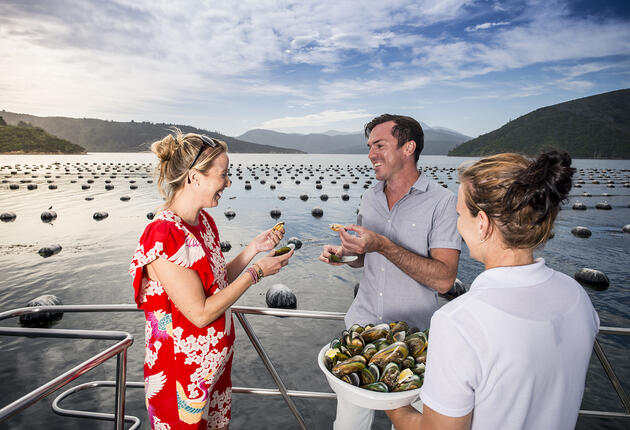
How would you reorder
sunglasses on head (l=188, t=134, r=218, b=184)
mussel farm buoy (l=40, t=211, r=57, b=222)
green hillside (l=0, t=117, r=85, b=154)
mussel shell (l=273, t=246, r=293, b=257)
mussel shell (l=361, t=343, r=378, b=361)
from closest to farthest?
1. mussel shell (l=361, t=343, r=378, b=361)
2. sunglasses on head (l=188, t=134, r=218, b=184)
3. mussel shell (l=273, t=246, r=293, b=257)
4. mussel farm buoy (l=40, t=211, r=57, b=222)
5. green hillside (l=0, t=117, r=85, b=154)

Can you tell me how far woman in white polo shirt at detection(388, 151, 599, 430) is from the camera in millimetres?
1203

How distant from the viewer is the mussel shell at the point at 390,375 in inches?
70.9

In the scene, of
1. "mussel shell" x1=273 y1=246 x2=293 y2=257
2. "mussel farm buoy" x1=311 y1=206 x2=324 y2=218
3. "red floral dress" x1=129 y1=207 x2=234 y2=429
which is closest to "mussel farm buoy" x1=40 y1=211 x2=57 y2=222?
"mussel farm buoy" x1=311 y1=206 x2=324 y2=218

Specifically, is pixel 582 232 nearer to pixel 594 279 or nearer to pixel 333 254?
pixel 594 279

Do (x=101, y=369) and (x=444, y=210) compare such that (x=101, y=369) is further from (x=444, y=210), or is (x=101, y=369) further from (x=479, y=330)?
(x=479, y=330)

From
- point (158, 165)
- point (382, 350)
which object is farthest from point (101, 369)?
point (382, 350)

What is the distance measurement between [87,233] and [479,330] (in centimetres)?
2484

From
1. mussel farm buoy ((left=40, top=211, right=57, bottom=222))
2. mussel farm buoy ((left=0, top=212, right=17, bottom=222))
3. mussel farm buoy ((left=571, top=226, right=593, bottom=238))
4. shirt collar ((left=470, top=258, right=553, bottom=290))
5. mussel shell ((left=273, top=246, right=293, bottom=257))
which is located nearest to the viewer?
shirt collar ((left=470, top=258, right=553, bottom=290))

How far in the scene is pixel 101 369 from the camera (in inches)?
335

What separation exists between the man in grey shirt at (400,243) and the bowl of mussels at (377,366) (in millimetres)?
749

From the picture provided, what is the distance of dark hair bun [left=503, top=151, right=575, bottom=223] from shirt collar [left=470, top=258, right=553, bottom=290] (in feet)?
0.66

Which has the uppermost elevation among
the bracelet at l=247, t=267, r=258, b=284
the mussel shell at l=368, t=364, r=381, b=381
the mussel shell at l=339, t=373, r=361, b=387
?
the bracelet at l=247, t=267, r=258, b=284

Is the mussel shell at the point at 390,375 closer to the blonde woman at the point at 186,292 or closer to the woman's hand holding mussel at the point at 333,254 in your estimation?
the blonde woman at the point at 186,292

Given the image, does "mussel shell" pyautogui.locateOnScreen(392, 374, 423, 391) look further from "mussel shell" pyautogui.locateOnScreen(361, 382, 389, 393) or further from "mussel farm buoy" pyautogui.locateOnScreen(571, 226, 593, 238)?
"mussel farm buoy" pyautogui.locateOnScreen(571, 226, 593, 238)
